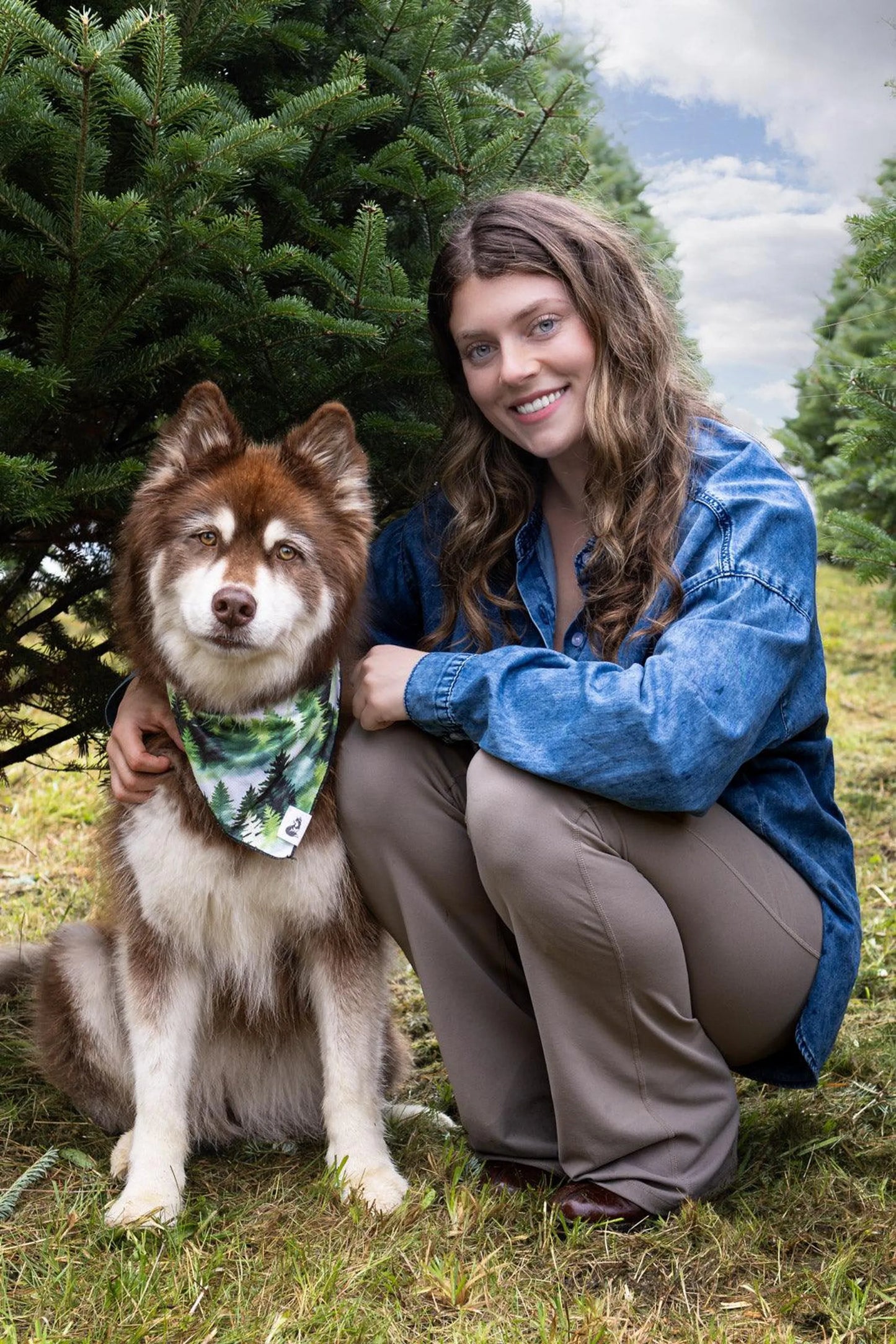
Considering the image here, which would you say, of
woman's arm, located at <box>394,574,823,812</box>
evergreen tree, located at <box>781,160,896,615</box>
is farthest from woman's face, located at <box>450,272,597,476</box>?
evergreen tree, located at <box>781,160,896,615</box>

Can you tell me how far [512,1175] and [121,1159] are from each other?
90 cm

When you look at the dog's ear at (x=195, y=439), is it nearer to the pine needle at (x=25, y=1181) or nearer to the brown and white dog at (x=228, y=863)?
the brown and white dog at (x=228, y=863)

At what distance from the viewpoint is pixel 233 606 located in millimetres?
2342

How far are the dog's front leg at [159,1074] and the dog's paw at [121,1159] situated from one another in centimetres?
3

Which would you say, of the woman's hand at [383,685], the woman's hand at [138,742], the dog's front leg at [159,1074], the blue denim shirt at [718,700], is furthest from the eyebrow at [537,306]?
the dog's front leg at [159,1074]

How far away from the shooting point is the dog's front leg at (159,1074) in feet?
8.17

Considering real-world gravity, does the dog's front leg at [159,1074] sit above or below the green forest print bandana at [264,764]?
below

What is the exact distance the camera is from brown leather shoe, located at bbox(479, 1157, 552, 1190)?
261 cm

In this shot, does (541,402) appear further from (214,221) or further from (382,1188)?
(382,1188)

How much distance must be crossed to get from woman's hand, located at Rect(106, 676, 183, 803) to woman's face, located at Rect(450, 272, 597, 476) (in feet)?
3.51

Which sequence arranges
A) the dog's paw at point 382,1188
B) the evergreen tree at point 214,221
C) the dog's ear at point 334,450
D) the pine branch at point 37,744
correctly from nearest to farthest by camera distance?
1. the evergreen tree at point 214,221
2. the dog's paw at point 382,1188
3. the dog's ear at point 334,450
4. the pine branch at point 37,744

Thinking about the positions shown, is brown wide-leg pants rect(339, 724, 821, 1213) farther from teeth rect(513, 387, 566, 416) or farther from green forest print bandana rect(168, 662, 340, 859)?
teeth rect(513, 387, 566, 416)

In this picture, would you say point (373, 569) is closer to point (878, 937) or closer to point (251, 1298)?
A: point (251, 1298)

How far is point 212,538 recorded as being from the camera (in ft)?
8.23
